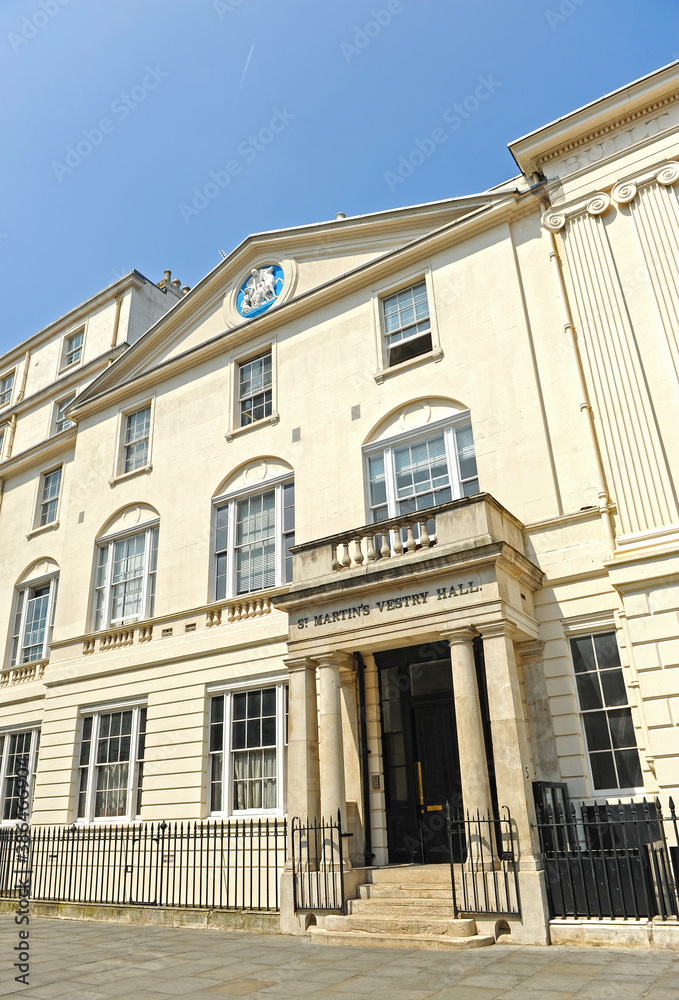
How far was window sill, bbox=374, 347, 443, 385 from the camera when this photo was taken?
50.1ft

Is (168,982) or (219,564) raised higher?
(219,564)

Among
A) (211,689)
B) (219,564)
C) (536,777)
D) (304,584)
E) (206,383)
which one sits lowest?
(536,777)

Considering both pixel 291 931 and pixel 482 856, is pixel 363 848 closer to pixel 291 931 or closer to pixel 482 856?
pixel 291 931

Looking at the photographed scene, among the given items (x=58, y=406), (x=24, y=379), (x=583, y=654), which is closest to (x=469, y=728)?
(x=583, y=654)

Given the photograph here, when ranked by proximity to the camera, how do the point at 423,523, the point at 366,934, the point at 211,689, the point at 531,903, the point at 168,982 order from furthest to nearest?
the point at 211,689, the point at 423,523, the point at 366,934, the point at 531,903, the point at 168,982

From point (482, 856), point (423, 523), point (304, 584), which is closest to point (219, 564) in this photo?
point (304, 584)

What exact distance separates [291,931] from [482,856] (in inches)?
136

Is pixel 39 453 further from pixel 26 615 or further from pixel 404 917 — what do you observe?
pixel 404 917

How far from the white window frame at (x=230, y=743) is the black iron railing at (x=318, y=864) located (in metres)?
2.39

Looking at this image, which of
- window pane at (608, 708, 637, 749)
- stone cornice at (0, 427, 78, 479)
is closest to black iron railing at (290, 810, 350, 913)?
window pane at (608, 708, 637, 749)

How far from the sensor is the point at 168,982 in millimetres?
8234

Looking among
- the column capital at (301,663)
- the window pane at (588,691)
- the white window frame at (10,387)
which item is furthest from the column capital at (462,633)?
the white window frame at (10,387)

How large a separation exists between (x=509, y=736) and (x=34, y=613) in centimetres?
1636

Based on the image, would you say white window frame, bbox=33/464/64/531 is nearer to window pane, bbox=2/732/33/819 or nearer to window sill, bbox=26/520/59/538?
window sill, bbox=26/520/59/538
